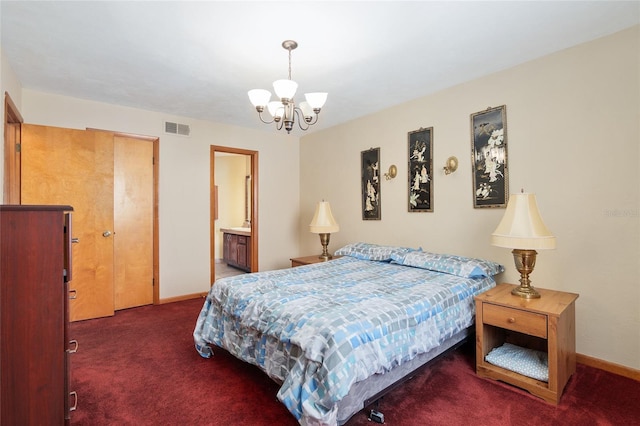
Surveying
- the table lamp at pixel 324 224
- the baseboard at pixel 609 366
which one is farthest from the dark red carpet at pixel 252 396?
the table lamp at pixel 324 224

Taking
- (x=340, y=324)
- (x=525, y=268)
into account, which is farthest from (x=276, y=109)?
(x=525, y=268)

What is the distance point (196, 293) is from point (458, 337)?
11.0 feet

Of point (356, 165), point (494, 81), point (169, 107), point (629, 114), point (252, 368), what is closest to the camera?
point (629, 114)

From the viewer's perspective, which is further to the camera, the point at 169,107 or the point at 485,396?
the point at 169,107

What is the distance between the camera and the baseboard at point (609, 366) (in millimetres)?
2203

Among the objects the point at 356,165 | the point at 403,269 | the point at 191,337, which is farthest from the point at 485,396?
the point at 356,165

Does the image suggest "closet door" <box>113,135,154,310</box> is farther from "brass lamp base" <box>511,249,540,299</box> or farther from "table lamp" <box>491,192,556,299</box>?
"brass lamp base" <box>511,249,540,299</box>

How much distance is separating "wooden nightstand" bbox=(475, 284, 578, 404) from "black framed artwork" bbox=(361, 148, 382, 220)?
5.94 feet

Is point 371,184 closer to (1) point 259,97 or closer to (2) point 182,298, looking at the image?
(1) point 259,97

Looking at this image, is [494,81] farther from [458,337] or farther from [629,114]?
[458,337]

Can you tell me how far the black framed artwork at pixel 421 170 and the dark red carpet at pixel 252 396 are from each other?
4.92 ft

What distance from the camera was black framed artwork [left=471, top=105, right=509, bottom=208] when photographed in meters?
2.84

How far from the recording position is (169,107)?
12.5 feet

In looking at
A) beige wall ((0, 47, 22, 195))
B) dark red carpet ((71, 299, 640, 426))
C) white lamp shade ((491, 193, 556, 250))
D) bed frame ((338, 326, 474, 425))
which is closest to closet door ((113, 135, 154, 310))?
beige wall ((0, 47, 22, 195))
